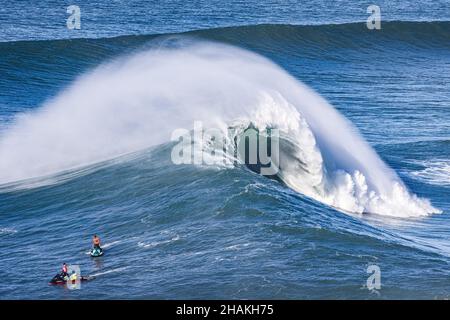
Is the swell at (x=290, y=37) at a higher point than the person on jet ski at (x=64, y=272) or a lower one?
higher

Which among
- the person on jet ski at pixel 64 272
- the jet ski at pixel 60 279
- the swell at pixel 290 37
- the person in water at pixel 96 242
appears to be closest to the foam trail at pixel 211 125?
the person in water at pixel 96 242

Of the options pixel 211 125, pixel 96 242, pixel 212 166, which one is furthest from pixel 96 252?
pixel 211 125

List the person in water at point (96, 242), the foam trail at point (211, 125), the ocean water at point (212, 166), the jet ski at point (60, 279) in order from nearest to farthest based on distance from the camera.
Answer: the jet ski at point (60, 279) < the ocean water at point (212, 166) < the person in water at point (96, 242) < the foam trail at point (211, 125)

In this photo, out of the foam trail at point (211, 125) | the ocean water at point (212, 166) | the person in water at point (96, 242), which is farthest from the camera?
the foam trail at point (211, 125)

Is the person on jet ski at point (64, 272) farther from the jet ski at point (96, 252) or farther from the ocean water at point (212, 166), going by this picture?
the jet ski at point (96, 252)

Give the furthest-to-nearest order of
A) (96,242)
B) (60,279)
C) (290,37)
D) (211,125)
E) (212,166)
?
(290,37), (211,125), (212,166), (96,242), (60,279)

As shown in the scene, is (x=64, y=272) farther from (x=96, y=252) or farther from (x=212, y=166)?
(x=212, y=166)

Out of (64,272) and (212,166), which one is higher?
(212,166)
